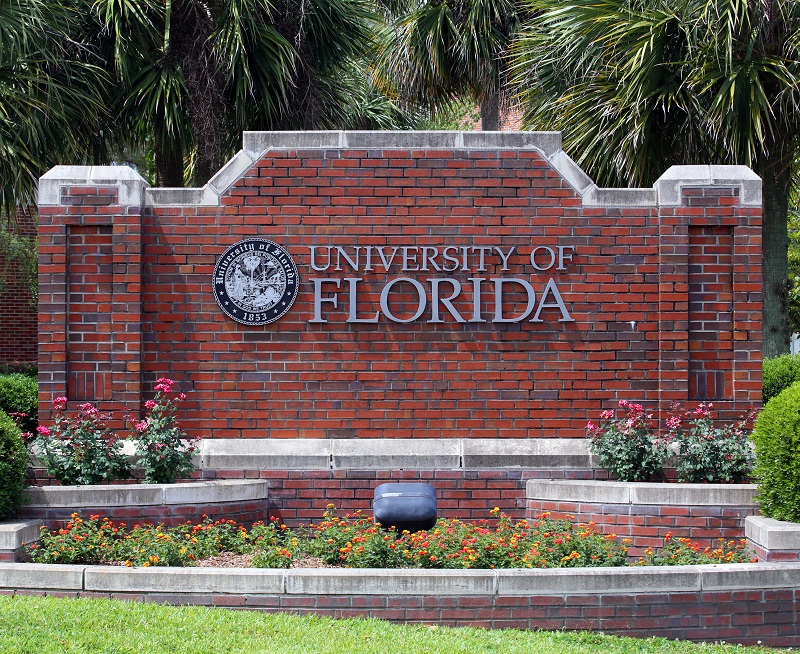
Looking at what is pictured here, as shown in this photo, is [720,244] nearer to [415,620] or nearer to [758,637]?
[758,637]

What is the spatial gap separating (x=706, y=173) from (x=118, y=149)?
874 centimetres

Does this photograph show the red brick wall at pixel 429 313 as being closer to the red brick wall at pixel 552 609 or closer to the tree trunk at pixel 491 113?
the red brick wall at pixel 552 609

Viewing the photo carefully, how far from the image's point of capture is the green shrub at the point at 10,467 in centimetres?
716

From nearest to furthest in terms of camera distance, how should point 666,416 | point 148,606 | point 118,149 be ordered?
1. point 148,606
2. point 666,416
3. point 118,149

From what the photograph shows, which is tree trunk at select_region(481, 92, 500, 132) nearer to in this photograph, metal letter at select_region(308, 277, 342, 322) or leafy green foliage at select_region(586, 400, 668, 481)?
metal letter at select_region(308, 277, 342, 322)

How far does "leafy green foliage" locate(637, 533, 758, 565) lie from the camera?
23.7 ft

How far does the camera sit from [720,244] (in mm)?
8867

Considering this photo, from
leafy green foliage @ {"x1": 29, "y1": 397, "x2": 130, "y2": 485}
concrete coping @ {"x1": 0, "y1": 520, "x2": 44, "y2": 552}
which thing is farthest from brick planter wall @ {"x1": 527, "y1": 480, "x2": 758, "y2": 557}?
concrete coping @ {"x1": 0, "y1": 520, "x2": 44, "y2": 552}

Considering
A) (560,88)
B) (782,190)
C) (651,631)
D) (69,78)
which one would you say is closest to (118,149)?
(69,78)

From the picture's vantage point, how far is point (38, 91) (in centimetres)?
1177

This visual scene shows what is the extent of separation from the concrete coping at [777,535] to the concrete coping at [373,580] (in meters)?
0.55

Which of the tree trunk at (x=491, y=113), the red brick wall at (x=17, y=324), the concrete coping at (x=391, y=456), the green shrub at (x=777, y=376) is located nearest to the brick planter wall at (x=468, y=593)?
the concrete coping at (x=391, y=456)

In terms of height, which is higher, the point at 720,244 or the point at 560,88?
the point at 560,88

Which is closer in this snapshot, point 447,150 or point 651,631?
point 651,631
